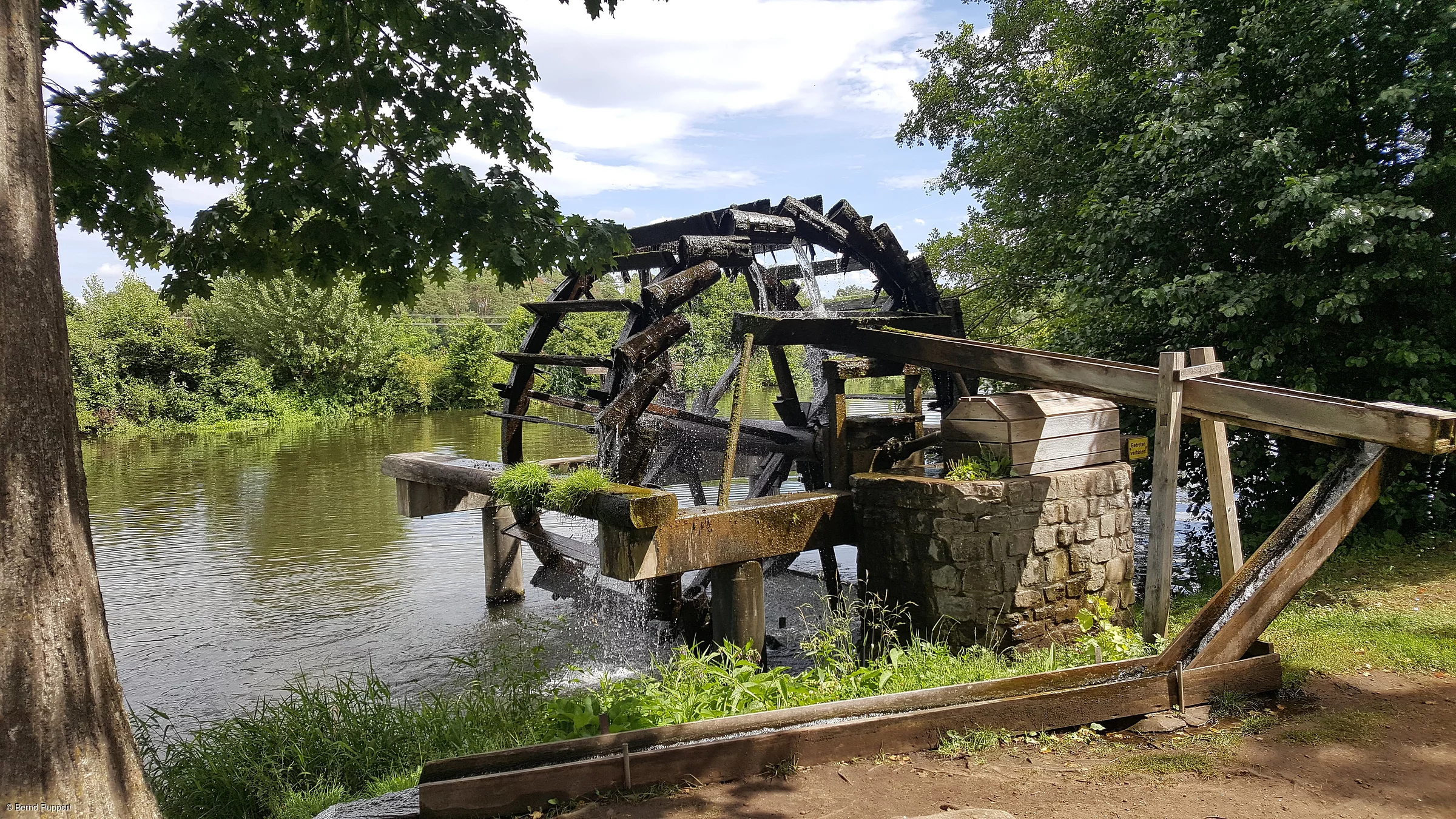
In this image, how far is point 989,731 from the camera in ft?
11.9

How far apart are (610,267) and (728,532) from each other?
1.90 meters

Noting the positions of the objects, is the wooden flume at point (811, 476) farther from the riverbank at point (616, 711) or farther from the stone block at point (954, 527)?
the stone block at point (954, 527)

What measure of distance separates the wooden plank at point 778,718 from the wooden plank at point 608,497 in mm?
1849

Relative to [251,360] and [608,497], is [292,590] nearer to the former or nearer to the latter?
[608,497]

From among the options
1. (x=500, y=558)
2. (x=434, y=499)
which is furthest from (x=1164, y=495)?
(x=500, y=558)

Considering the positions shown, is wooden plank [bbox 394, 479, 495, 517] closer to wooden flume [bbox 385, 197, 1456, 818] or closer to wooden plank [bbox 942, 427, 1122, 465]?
wooden flume [bbox 385, 197, 1456, 818]

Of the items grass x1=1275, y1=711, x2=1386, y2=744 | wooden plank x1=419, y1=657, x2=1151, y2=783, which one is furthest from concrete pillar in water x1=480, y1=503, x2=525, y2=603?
grass x1=1275, y1=711, x2=1386, y2=744

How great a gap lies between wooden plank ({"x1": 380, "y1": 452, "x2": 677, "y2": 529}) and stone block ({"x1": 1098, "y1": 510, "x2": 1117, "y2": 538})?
111 inches

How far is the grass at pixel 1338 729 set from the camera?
11.4ft

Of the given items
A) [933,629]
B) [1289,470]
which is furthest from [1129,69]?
[933,629]

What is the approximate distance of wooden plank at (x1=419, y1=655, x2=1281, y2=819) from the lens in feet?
10.2

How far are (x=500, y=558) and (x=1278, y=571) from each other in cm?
710

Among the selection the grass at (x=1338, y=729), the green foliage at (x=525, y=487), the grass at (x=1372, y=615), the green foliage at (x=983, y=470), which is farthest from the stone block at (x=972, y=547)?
the green foliage at (x=525, y=487)

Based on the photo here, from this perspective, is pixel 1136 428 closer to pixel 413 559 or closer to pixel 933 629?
pixel 933 629
